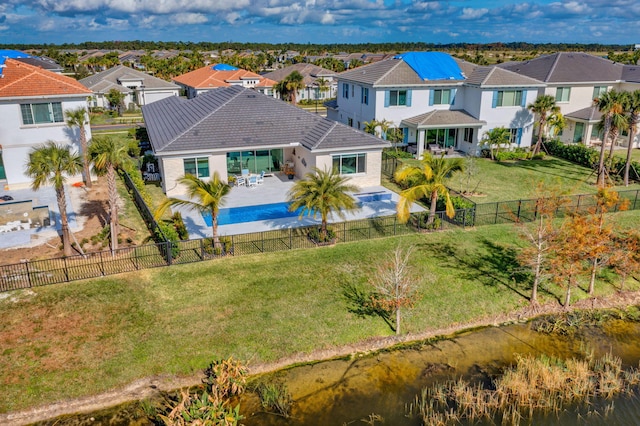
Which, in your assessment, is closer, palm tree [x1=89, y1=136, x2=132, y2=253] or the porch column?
palm tree [x1=89, y1=136, x2=132, y2=253]

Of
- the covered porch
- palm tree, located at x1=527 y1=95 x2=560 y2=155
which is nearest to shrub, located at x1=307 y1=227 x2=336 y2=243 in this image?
the covered porch

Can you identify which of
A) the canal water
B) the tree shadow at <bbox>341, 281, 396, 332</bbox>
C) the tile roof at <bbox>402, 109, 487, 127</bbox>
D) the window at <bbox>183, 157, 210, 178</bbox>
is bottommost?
the canal water

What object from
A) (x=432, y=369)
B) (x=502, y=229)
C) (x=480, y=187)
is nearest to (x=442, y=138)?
(x=480, y=187)

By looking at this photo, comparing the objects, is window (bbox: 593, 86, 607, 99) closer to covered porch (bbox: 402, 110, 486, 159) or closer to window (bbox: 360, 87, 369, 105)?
covered porch (bbox: 402, 110, 486, 159)

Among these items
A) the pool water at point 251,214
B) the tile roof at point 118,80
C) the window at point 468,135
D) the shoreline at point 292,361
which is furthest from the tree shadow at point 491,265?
the tile roof at point 118,80

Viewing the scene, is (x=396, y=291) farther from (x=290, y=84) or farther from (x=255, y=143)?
(x=290, y=84)

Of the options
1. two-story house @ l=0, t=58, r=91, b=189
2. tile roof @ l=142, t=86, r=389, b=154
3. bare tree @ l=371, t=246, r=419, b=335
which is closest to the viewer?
bare tree @ l=371, t=246, r=419, b=335
